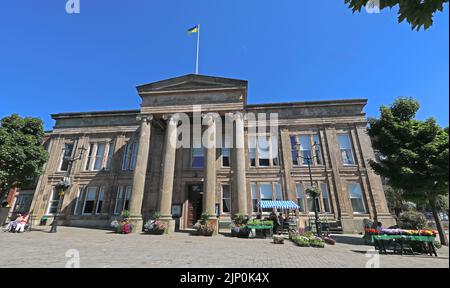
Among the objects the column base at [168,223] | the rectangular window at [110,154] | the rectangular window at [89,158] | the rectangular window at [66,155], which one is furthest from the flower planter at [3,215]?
the column base at [168,223]

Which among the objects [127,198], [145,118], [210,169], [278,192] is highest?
[145,118]

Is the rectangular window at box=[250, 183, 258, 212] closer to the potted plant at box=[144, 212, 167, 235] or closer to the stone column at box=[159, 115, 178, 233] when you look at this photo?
the stone column at box=[159, 115, 178, 233]

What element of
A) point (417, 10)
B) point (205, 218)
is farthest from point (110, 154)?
point (417, 10)

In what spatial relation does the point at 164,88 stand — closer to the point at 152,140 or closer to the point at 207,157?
the point at 152,140

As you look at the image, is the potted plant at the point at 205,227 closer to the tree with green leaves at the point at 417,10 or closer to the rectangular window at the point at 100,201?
the rectangular window at the point at 100,201

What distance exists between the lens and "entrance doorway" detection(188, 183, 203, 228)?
20172 millimetres

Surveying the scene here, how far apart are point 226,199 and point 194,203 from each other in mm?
3223

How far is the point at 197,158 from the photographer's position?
21.8 meters

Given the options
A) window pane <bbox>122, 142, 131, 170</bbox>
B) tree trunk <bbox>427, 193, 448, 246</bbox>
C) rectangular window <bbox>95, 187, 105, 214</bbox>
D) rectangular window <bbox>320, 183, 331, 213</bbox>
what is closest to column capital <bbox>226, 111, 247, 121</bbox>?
rectangular window <bbox>320, 183, 331, 213</bbox>

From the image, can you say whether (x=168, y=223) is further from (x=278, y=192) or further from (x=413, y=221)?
(x=413, y=221)

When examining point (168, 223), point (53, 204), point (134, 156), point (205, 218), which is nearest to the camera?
point (205, 218)

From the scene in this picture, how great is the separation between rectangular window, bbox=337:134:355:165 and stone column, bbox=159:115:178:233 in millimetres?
16022

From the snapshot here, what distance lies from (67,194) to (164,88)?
49.8 feet
